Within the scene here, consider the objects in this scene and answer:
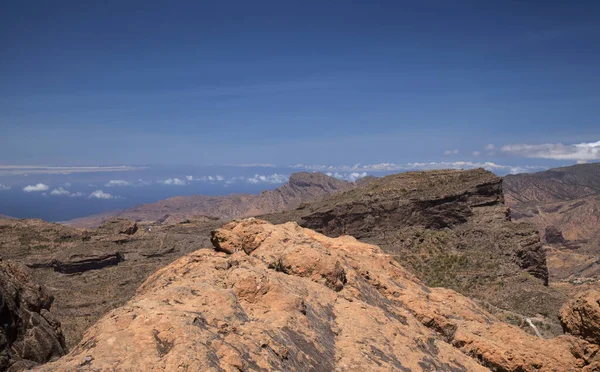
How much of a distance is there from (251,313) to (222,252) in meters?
7.42

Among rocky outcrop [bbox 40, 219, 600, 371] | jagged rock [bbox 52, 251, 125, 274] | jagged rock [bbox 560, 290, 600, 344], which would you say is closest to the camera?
rocky outcrop [bbox 40, 219, 600, 371]

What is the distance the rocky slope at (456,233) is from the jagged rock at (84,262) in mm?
28695

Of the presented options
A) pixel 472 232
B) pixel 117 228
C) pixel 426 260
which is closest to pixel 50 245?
pixel 117 228

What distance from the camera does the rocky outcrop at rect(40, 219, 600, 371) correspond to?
8.91 metres

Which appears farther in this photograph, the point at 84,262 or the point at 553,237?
the point at 553,237

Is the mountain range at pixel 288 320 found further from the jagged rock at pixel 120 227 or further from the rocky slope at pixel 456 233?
the jagged rock at pixel 120 227

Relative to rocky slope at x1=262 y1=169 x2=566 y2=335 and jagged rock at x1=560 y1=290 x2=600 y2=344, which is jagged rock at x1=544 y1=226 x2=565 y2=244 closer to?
rocky slope at x1=262 y1=169 x2=566 y2=335

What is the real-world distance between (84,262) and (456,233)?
50.1m

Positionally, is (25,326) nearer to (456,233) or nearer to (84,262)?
(456,233)

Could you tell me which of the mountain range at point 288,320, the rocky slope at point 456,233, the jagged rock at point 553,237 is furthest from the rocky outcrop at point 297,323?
the jagged rock at point 553,237

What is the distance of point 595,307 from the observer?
1750cm

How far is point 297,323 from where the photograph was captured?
11.5m

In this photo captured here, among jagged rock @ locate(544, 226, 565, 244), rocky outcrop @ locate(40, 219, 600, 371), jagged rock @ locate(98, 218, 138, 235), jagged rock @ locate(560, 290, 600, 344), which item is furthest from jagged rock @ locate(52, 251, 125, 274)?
jagged rock @ locate(544, 226, 565, 244)

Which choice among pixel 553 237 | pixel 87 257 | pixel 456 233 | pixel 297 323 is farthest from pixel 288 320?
pixel 553 237
